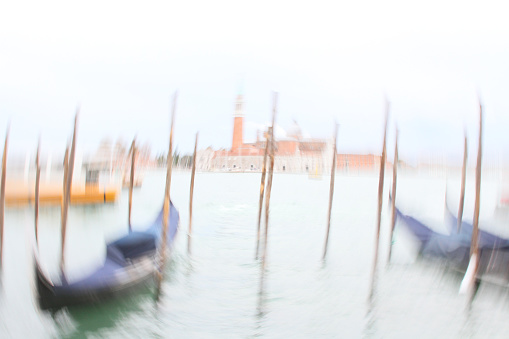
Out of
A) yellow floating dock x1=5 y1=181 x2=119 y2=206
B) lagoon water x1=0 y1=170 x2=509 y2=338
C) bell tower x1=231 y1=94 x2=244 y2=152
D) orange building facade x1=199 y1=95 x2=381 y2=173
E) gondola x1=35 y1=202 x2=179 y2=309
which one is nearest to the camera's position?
gondola x1=35 y1=202 x2=179 y2=309

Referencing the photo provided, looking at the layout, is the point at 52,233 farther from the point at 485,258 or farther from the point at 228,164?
the point at 228,164

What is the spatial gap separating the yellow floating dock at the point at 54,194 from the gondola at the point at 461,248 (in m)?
6.40

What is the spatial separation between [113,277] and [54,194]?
20.7ft

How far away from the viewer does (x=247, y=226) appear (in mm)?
8180

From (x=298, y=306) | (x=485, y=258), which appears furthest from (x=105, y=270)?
(x=485, y=258)

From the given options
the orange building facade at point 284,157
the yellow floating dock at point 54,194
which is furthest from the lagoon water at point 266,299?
the orange building facade at point 284,157

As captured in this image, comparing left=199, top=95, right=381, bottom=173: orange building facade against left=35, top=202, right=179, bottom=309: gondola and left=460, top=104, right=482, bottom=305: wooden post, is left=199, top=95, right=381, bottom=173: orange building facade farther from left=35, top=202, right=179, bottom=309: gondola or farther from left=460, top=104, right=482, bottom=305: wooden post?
left=35, top=202, right=179, bottom=309: gondola

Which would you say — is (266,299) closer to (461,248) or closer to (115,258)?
(115,258)

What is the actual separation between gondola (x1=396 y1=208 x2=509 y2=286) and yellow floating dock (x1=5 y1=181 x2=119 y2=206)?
640 centimetres

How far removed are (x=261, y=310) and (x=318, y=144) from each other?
114 feet

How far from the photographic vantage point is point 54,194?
8188 mm

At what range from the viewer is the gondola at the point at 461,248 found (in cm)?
313

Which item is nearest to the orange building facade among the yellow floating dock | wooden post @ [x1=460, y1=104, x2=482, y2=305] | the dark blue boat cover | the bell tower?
the bell tower

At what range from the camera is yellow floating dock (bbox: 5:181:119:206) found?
24.7 feet
